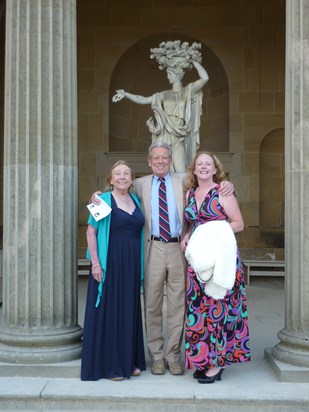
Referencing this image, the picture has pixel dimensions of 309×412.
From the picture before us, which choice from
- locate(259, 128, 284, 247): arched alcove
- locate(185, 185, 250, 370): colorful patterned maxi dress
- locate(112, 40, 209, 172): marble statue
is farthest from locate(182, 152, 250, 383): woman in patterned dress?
locate(259, 128, 284, 247): arched alcove

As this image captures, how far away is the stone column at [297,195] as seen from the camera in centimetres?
504

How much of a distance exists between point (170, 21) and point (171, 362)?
9.29m

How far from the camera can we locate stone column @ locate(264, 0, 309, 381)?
199 inches

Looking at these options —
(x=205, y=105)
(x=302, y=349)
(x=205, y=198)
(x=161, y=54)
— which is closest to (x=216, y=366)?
(x=302, y=349)

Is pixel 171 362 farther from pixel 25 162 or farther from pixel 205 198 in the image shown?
pixel 25 162

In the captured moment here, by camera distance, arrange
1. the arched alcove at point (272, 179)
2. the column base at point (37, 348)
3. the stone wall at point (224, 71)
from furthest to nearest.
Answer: the arched alcove at point (272, 179), the stone wall at point (224, 71), the column base at point (37, 348)

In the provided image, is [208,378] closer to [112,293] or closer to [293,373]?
[293,373]

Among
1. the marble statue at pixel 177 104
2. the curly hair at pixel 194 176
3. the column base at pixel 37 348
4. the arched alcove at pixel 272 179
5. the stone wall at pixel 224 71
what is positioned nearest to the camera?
the curly hair at pixel 194 176

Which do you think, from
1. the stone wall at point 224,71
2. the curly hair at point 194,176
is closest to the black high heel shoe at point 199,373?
the curly hair at point 194,176

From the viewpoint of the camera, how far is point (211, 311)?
4.75m

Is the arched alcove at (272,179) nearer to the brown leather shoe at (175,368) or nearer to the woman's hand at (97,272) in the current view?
the brown leather shoe at (175,368)

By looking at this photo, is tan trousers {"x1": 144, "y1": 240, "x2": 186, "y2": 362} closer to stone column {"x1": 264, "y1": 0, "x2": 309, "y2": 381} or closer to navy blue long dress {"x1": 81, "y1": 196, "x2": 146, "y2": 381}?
navy blue long dress {"x1": 81, "y1": 196, "x2": 146, "y2": 381}

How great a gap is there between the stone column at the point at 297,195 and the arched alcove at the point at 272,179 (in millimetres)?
7434

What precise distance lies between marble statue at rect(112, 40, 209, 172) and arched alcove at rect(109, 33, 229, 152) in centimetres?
323
